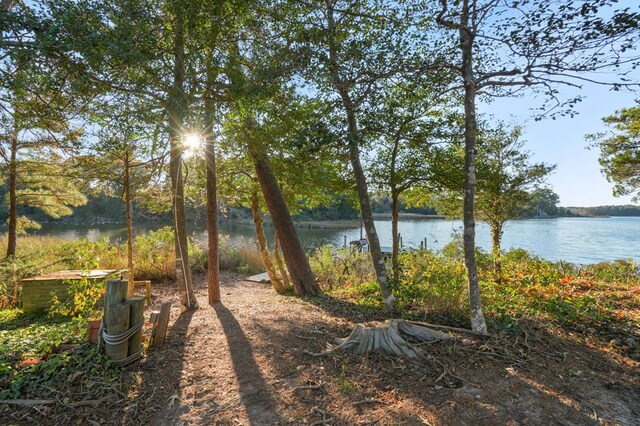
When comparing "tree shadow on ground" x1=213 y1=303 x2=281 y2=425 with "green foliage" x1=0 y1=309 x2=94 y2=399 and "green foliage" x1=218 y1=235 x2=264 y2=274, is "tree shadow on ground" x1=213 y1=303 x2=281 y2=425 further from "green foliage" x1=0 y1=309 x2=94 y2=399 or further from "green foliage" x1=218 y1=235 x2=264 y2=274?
"green foliage" x1=218 y1=235 x2=264 y2=274

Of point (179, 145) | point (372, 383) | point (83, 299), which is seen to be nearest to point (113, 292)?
point (83, 299)

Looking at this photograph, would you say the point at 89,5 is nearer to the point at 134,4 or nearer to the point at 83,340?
the point at 134,4

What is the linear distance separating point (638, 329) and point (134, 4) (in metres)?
6.44

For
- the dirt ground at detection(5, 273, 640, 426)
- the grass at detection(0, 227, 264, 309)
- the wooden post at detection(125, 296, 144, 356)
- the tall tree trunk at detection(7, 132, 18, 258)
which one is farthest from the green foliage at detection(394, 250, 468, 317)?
the tall tree trunk at detection(7, 132, 18, 258)

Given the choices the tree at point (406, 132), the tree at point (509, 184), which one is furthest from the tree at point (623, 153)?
the tree at point (406, 132)

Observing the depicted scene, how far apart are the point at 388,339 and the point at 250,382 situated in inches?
50.7

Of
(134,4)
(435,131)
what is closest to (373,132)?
(435,131)

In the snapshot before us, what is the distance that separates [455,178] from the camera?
15.3 ft

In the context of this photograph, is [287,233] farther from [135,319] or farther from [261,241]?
[135,319]

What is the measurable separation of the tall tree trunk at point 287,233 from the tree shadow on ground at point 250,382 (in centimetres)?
262

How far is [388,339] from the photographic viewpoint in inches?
118

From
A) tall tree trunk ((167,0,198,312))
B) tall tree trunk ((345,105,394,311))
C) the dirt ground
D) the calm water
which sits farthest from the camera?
the calm water

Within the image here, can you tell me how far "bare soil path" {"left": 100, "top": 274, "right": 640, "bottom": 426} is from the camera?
2.13 meters

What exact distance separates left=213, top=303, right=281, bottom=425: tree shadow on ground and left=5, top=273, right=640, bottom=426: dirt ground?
0.01m
